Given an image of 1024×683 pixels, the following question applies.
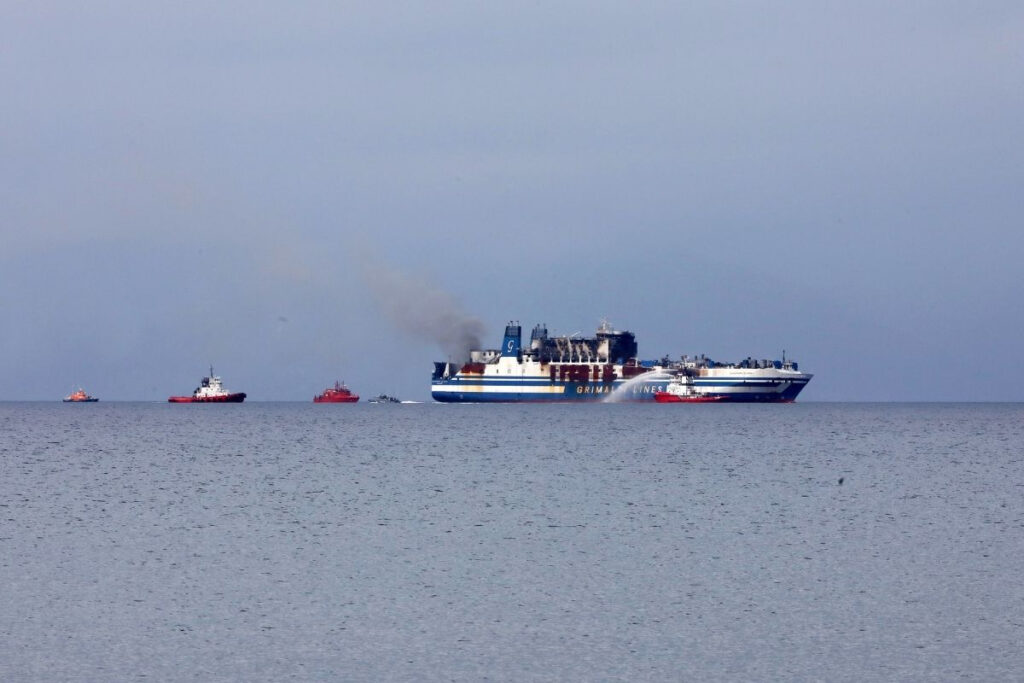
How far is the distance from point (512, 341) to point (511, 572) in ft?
511

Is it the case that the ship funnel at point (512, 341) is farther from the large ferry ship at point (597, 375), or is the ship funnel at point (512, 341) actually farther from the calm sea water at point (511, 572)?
the calm sea water at point (511, 572)

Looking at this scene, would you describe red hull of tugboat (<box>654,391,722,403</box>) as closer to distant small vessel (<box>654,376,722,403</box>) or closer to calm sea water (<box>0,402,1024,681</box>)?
distant small vessel (<box>654,376,722,403</box>)

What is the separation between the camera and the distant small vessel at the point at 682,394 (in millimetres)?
184000

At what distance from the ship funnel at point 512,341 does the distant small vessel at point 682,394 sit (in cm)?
1985

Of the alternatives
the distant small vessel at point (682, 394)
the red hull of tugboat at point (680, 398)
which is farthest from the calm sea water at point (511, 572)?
the distant small vessel at point (682, 394)

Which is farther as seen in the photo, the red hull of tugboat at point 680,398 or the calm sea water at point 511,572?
the red hull of tugboat at point 680,398

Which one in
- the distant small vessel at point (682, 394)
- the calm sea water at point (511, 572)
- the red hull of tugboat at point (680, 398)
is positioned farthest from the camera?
the distant small vessel at point (682, 394)

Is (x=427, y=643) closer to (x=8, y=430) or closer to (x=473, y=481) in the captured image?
(x=473, y=481)

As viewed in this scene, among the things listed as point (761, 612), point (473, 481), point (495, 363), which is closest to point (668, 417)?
point (495, 363)

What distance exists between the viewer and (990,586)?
107 feet

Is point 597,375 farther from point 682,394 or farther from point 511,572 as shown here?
point 511,572

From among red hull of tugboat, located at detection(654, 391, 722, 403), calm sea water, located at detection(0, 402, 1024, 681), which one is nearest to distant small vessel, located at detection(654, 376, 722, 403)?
red hull of tugboat, located at detection(654, 391, 722, 403)

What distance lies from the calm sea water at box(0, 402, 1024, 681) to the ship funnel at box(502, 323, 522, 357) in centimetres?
11540

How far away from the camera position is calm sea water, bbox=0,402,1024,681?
25219 millimetres
